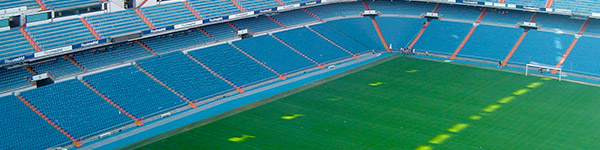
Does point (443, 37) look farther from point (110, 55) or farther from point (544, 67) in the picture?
point (110, 55)

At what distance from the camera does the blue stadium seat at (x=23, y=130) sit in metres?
33.5

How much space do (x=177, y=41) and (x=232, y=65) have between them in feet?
14.4

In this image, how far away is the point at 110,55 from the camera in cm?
4334

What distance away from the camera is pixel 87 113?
123 feet

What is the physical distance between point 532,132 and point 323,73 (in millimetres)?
17996

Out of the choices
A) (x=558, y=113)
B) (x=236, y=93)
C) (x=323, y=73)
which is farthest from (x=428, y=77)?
(x=236, y=93)

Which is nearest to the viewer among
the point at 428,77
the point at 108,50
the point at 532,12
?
the point at 108,50

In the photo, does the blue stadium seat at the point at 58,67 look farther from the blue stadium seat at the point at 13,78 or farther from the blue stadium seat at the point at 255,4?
the blue stadium seat at the point at 255,4

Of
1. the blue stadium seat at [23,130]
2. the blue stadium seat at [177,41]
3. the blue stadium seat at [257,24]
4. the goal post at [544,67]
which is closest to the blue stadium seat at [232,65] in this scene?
the blue stadium seat at [177,41]

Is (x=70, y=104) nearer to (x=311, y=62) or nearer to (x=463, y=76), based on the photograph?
(x=311, y=62)

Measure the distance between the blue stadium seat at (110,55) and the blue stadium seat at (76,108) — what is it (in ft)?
9.03

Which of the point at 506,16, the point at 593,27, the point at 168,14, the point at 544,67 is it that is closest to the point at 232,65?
the point at 168,14

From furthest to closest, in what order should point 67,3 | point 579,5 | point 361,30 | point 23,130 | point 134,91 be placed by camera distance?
1. point 361,30
2. point 579,5
3. point 67,3
4. point 134,91
5. point 23,130

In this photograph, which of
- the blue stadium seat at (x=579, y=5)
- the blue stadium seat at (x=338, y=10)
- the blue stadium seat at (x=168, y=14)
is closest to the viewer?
the blue stadium seat at (x=168, y=14)
